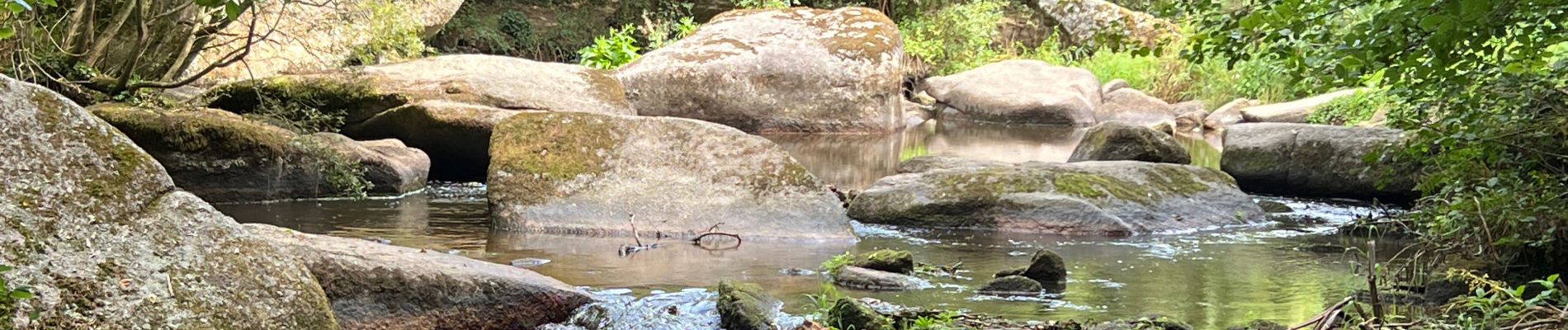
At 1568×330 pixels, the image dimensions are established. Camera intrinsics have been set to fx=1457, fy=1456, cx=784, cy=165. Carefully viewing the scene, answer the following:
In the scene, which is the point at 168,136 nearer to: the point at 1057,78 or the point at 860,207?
the point at 860,207

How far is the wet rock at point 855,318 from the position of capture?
479cm

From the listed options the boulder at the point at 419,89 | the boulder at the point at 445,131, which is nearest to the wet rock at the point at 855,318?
the boulder at the point at 445,131

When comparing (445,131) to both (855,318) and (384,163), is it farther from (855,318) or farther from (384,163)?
(855,318)

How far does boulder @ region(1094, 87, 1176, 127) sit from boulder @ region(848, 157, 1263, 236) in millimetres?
11237

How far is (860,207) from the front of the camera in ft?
28.6

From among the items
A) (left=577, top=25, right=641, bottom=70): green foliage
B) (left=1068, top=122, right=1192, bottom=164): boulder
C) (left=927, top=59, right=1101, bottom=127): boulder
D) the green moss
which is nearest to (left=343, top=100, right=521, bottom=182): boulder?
the green moss

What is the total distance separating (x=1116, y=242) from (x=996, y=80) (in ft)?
43.9

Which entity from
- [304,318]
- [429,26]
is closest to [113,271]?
[304,318]

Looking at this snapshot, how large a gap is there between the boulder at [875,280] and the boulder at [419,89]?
5010 mm

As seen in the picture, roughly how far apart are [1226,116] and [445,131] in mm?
12451

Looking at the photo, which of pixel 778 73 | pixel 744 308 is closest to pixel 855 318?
pixel 744 308

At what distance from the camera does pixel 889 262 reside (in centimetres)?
639

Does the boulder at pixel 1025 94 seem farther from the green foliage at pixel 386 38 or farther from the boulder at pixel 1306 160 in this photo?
the boulder at pixel 1306 160

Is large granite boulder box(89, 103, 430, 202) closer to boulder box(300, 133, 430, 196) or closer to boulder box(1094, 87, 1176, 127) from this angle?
boulder box(300, 133, 430, 196)
